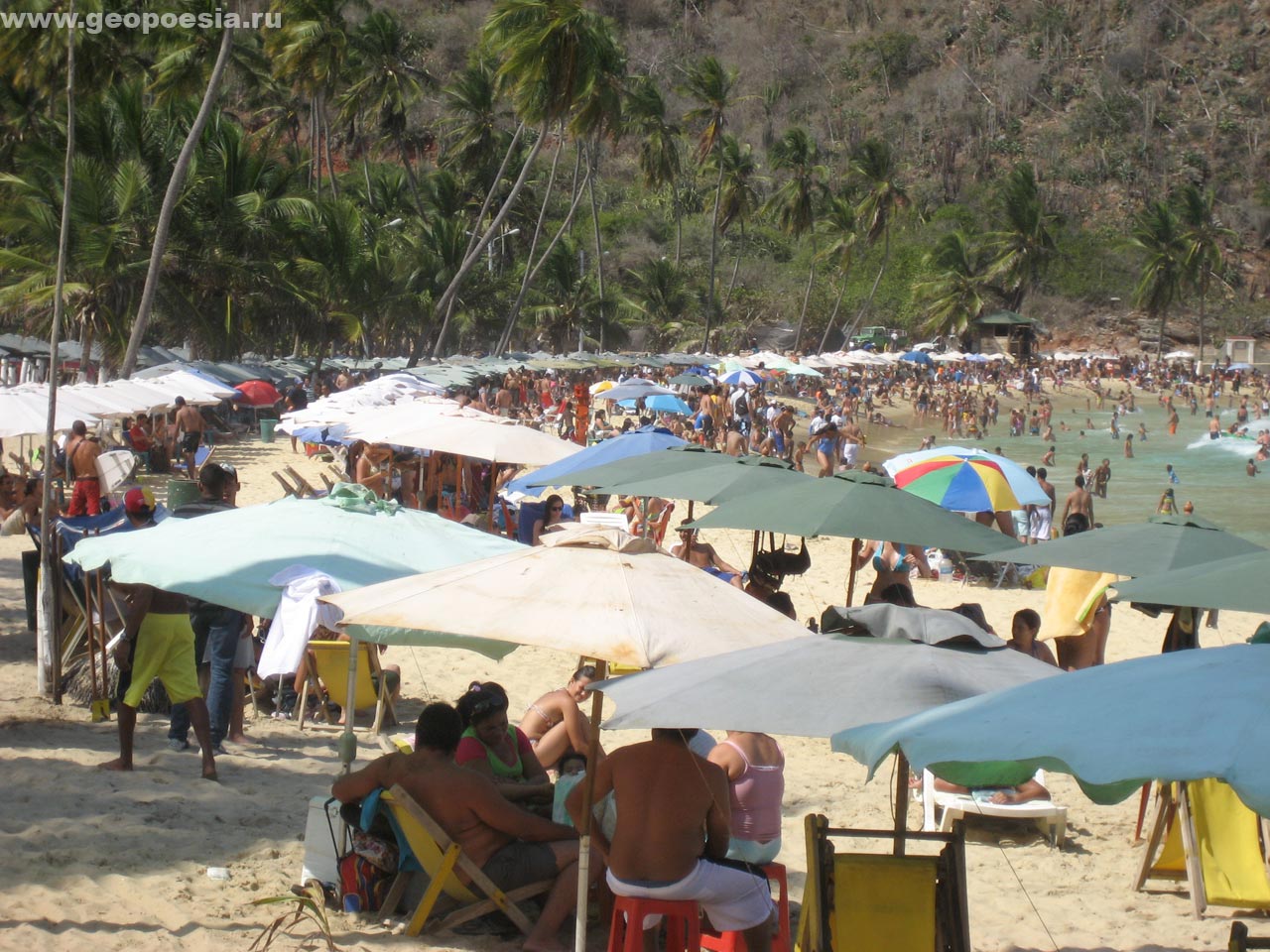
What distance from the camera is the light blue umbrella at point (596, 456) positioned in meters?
9.64

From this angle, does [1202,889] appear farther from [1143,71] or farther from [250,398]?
[1143,71]

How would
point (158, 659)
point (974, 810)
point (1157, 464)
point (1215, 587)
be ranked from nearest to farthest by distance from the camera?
point (1215, 587)
point (158, 659)
point (974, 810)
point (1157, 464)

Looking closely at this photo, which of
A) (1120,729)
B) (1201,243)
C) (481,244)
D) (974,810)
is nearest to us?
(1120,729)

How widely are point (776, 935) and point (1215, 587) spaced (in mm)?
1960

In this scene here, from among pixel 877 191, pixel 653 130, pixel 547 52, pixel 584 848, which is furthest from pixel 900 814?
pixel 877 191

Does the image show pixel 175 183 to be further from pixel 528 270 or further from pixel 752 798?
pixel 528 270

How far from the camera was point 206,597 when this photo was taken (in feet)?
17.7

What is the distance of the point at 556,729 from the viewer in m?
5.47

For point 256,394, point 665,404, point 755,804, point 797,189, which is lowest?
point 256,394

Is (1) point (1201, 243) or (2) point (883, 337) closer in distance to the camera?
(2) point (883, 337)

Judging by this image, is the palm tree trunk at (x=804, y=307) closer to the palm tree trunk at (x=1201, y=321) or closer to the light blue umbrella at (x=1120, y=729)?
the palm tree trunk at (x=1201, y=321)

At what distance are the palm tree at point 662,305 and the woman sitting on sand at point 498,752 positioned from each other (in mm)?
47077

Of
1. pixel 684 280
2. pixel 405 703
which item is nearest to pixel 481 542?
pixel 405 703

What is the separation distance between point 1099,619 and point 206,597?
5.48m
